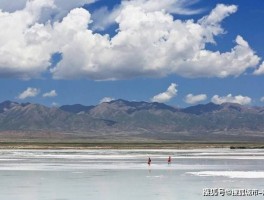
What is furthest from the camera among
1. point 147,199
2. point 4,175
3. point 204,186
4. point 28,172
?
point 28,172

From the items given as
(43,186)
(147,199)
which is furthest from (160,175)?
(147,199)

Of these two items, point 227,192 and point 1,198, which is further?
point 227,192

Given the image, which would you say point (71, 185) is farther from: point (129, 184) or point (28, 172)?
point (28, 172)

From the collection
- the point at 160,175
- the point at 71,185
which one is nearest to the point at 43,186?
the point at 71,185

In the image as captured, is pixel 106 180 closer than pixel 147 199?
No

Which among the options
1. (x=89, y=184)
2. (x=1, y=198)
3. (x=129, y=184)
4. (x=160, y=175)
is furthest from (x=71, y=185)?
(x=160, y=175)

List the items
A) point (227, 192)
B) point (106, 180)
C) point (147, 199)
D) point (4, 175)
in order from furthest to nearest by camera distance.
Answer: point (4, 175) → point (106, 180) → point (227, 192) → point (147, 199)

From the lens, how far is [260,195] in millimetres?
27859

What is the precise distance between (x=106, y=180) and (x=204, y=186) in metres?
7.29

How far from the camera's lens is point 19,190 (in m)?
31.0

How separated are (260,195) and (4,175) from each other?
804 inches

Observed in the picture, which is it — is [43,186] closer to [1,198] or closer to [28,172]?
[1,198]

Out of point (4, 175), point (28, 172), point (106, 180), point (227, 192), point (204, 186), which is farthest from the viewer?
point (28, 172)

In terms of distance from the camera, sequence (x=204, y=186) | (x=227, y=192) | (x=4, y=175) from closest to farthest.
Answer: (x=227, y=192)
(x=204, y=186)
(x=4, y=175)
